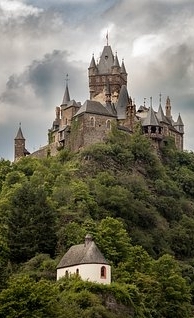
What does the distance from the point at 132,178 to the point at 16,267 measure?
1544 inches

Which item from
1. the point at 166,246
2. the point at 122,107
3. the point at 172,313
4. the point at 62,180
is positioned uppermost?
the point at 122,107

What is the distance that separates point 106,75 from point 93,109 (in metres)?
16.6

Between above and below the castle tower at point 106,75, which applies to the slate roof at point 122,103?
below

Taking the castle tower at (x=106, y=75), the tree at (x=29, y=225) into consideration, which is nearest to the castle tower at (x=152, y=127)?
the castle tower at (x=106, y=75)

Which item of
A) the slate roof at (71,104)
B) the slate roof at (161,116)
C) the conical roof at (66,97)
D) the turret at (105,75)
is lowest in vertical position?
the slate roof at (161,116)

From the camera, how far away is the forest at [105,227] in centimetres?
9056

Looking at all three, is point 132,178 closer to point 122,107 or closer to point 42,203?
point 122,107

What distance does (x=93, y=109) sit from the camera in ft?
472

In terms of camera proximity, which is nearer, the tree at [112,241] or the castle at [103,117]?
the tree at [112,241]

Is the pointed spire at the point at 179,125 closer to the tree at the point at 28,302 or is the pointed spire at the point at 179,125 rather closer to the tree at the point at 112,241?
the tree at the point at 112,241

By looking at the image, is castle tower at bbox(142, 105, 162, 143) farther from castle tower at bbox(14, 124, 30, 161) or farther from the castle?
castle tower at bbox(14, 124, 30, 161)

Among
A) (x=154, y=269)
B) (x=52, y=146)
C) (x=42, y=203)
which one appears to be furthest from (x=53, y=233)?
(x=52, y=146)

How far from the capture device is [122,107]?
497 ft

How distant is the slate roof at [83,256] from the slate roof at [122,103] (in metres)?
54.2
